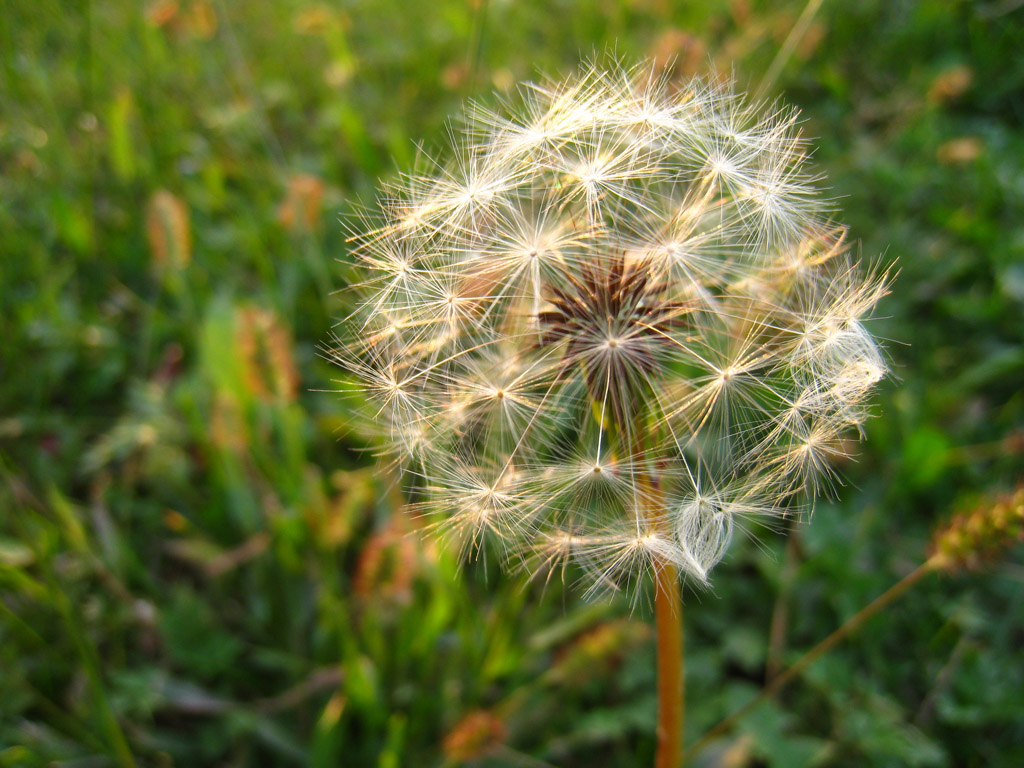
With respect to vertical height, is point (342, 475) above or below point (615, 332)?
above

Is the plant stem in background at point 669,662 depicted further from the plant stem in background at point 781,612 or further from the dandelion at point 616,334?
the plant stem in background at point 781,612

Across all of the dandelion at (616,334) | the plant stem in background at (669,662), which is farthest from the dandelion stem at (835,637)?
the dandelion at (616,334)

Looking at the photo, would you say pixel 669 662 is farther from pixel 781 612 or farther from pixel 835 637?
pixel 781 612

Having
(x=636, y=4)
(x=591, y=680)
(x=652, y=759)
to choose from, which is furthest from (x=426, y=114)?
(x=652, y=759)

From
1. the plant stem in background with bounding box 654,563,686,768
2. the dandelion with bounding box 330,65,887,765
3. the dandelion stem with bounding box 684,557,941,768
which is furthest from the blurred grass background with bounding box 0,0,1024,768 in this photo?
the dandelion with bounding box 330,65,887,765

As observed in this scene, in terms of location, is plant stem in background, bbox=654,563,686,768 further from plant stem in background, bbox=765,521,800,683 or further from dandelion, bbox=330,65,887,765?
plant stem in background, bbox=765,521,800,683

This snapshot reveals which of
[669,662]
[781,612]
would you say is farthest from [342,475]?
[781,612]

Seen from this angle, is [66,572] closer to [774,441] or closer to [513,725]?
[513,725]

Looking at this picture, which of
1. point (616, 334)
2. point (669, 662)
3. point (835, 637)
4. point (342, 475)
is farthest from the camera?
point (342, 475)
